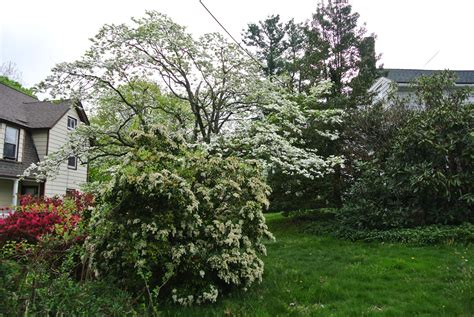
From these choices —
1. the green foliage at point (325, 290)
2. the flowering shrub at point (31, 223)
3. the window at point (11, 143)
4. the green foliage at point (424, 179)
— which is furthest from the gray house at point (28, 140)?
the green foliage at point (325, 290)

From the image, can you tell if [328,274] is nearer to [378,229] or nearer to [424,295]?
[424,295]

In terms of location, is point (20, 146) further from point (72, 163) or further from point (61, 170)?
point (72, 163)

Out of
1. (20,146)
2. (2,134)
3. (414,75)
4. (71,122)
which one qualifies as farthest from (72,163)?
(414,75)

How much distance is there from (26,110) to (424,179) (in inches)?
692

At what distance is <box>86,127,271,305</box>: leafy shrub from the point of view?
4105mm

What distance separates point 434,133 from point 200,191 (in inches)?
267

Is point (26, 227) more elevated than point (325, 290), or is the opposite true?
point (26, 227)

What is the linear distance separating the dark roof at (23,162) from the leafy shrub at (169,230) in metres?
12.4

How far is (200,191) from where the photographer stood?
4.69 metres

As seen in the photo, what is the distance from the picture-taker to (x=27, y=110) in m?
17.4

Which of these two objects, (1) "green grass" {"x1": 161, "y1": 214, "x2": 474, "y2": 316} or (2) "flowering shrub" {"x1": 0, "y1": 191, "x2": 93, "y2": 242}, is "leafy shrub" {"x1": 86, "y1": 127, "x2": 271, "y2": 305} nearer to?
(1) "green grass" {"x1": 161, "y1": 214, "x2": 474, "y2": 316}

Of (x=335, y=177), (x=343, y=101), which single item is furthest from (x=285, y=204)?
(x=343, y=101)

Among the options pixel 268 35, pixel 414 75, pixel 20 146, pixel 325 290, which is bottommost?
pixel 325 290

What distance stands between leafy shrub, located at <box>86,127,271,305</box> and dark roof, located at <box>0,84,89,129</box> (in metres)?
12.7
